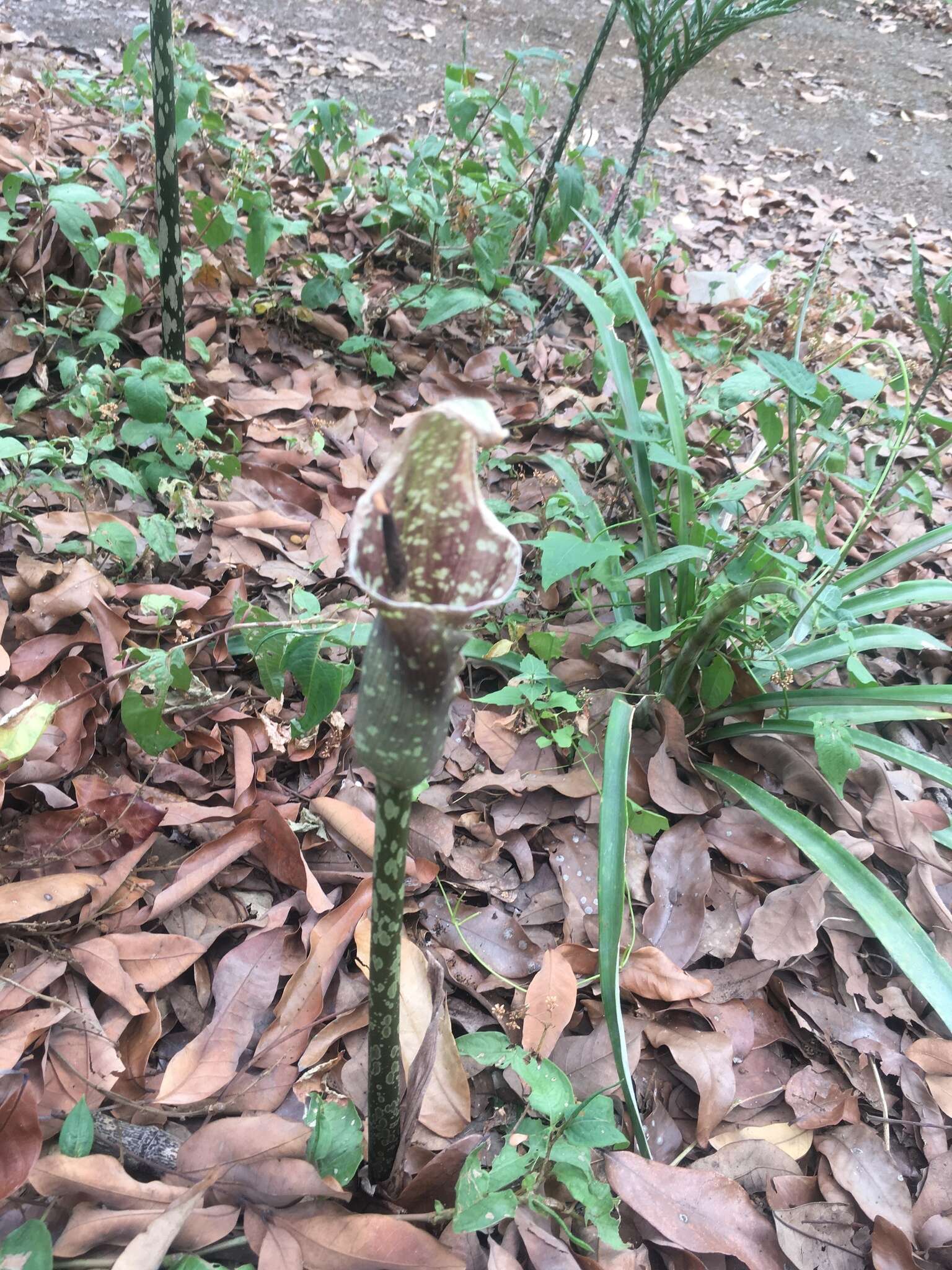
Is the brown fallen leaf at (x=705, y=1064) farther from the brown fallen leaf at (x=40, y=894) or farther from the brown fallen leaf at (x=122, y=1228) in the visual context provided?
the brown fallen leaf at (x=40, y=894)

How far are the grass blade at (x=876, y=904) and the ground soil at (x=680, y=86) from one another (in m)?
3.64

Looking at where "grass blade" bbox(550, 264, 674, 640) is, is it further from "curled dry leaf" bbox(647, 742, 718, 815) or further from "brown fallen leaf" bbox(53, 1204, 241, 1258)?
"brown fallen leaf" bbox(53, 1204, 241, 1258)

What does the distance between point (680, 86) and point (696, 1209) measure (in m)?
6.28

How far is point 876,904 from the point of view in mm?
1459

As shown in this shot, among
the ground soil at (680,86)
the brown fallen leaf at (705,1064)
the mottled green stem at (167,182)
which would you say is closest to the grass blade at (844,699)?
the brown fallen leaf at (705,1064)

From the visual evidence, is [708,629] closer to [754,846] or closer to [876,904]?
[754,846]

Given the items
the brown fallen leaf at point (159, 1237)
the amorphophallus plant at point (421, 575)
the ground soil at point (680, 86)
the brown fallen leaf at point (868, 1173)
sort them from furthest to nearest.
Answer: the ground soil at point (680, 86) < the brown fallen leaf at point (868, 1173) < the brown fallen leaf at point (159, 1237) < the amorphophallus plant at point (421, 575)

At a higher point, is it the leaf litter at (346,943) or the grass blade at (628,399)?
the grass blade at (628,399)

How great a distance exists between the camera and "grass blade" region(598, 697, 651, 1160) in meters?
1.20

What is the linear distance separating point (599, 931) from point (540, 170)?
10.8ft

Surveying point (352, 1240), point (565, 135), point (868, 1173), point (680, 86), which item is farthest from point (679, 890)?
point (680, 86)

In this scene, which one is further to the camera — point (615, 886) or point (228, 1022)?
point (615, 886)

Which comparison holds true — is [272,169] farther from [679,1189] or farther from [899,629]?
[679,1189]

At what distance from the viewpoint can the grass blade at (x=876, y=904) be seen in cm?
138
